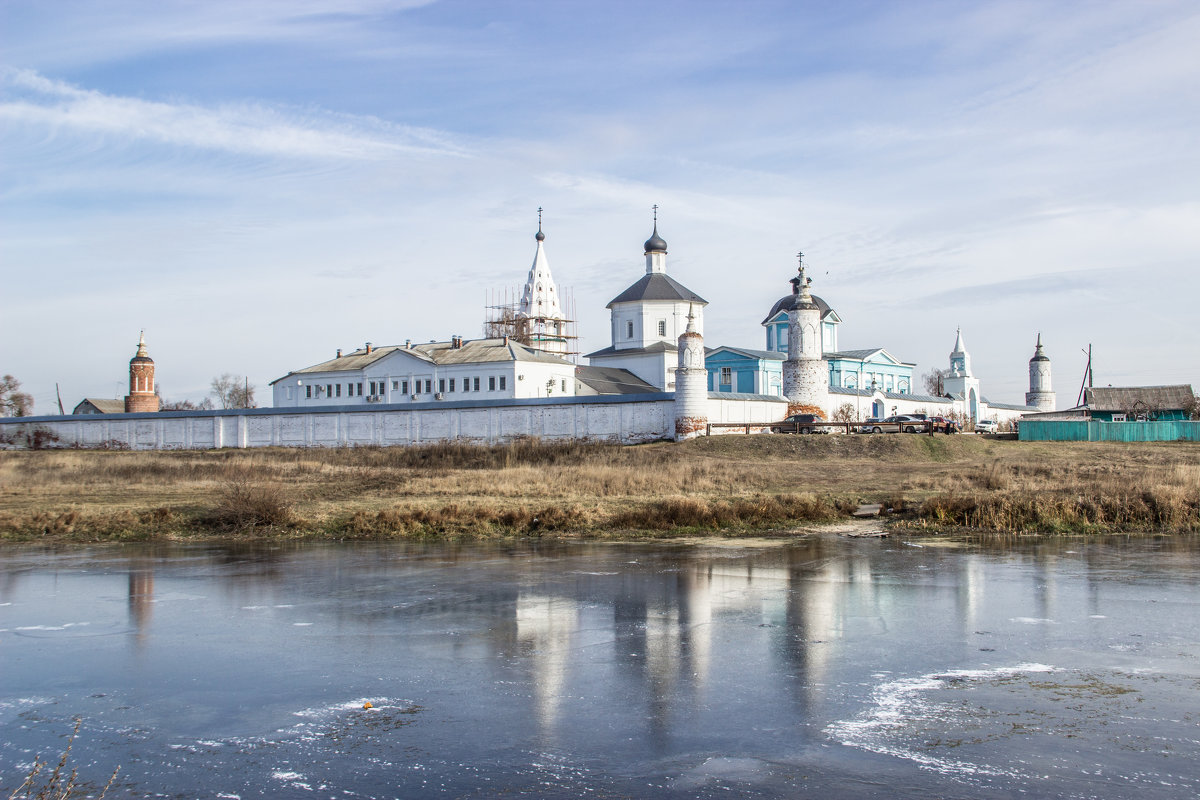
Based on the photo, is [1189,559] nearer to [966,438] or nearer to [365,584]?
[365,584]

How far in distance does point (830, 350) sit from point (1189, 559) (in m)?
47.8

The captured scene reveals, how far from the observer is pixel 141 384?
6000 centimetres

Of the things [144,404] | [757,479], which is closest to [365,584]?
[757,479]

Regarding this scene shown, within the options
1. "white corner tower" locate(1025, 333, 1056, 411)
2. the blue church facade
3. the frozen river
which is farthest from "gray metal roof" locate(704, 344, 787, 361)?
the frozen river

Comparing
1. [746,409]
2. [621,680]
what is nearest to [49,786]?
[621,680]

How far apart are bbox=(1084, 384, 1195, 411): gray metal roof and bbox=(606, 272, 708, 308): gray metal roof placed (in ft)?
84.1

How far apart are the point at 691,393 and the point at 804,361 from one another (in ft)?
30.7

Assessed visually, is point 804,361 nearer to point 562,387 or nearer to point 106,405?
point 562,387

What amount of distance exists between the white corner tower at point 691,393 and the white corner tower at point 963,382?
31.7 meters

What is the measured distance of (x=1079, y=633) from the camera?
9.53 m

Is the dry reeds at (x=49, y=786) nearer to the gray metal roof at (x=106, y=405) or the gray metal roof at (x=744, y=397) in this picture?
the gray metal roof at (x=744, y=397)

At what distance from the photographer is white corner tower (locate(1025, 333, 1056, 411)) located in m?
73.0

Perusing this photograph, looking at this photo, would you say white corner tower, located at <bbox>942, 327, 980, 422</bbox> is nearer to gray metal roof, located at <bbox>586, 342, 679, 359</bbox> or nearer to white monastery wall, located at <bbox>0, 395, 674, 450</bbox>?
gray metal roof, located at <bbox>586, 342, 679, 359</bbox>

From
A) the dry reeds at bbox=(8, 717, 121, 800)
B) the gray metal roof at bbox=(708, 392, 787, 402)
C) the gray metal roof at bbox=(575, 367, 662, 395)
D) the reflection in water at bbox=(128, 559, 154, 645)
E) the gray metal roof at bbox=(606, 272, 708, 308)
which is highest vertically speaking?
the gray metal roof at bbox=(606, 272, 708, 308)
